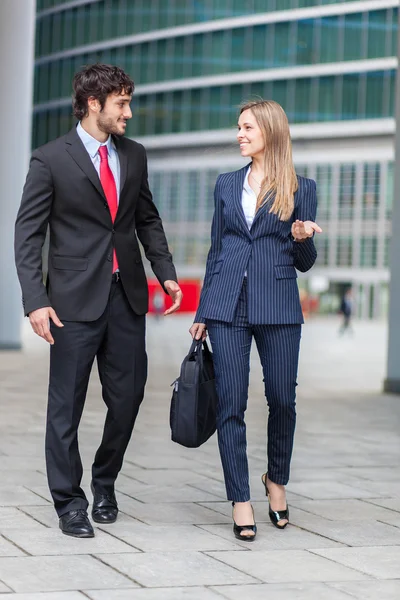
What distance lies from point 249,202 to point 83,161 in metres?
0.77

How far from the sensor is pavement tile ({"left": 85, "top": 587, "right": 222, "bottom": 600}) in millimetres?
4266

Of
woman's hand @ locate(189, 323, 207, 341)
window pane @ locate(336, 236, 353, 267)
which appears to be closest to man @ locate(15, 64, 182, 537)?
woman's hand @ locate(189, 323, 207, 341)

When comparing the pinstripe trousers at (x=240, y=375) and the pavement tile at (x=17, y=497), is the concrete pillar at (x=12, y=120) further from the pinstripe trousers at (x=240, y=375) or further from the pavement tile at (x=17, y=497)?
the pinstripe trousers at (x=240, y=375)

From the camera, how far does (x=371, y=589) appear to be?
4.50 m

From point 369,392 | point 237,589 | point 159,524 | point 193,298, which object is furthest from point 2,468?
point 193,298

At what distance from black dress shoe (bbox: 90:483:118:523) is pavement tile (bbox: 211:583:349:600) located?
132 cm

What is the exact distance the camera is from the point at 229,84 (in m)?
67.2

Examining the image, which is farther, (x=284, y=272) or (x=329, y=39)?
(x=329, y=39)

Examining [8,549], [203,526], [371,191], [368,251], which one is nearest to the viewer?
[8,549]

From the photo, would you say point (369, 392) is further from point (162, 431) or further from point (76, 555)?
point (76, 555)

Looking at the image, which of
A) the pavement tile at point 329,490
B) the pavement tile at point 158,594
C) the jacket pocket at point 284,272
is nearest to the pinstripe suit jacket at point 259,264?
the jacket pocket at point 284,272

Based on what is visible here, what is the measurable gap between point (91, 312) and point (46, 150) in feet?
2.41

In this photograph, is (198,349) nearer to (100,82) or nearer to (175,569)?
(175,569)

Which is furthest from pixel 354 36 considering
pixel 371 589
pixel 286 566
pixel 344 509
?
pixel 371 589
